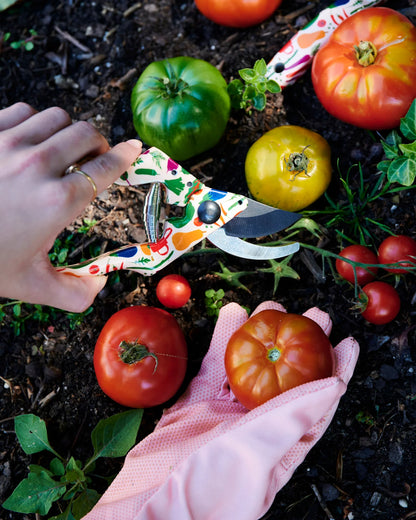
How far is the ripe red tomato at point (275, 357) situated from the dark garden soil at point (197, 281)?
38 cm

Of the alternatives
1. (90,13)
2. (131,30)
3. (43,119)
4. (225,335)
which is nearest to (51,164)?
(43,119)

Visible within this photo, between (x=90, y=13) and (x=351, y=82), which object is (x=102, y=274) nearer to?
(x=351, y=82)

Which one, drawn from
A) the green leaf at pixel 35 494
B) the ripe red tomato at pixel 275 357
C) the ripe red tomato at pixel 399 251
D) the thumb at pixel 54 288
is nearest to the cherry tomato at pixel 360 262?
the ripe red tomato at pixel 399 251

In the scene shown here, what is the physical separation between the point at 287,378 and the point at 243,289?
595mm

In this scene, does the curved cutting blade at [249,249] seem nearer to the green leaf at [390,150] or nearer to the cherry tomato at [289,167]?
the cherry tomato at [289,167]

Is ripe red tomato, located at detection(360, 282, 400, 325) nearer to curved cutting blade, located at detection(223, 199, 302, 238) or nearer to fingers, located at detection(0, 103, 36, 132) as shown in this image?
curved cutting blade, located at detection(223, 199, 302, 238)

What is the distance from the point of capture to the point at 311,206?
2193mm

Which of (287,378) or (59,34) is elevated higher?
(59,34)

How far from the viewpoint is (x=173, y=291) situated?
197 centimetres

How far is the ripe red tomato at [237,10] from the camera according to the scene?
2172 millimetres

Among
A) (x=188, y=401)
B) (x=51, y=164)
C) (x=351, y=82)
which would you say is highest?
(x=51, y=164)

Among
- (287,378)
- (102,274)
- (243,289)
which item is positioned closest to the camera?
(287,378)

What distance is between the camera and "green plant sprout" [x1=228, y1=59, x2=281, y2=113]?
2.02m

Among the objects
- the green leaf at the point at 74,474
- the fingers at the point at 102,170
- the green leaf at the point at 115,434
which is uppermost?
the fingers at the point at 102,170
